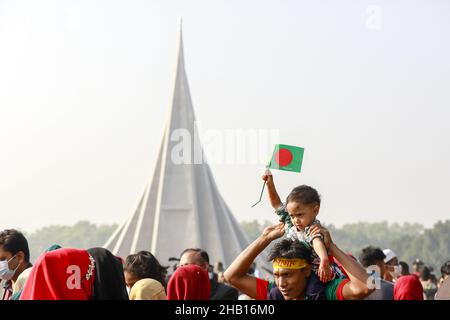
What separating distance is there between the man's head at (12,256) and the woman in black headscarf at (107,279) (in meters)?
1.19

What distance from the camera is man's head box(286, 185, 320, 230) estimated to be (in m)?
3.67

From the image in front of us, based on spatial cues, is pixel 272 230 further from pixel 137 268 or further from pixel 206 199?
pixel 206 199

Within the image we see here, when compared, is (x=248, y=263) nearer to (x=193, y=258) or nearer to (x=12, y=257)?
(x=12, y=257)

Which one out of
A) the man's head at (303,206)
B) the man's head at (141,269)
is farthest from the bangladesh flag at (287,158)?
the man's head at (141,269)

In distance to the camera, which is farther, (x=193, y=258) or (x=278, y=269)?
(x=193, y=258)

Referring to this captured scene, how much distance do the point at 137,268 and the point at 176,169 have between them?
2520 centimetres

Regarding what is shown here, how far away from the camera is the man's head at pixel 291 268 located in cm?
348

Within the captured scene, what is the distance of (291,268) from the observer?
3.50 m

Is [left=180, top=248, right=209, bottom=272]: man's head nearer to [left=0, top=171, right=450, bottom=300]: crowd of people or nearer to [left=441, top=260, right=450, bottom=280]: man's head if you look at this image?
[left=0, top=171, right=450, bottom=300]: crowd of people

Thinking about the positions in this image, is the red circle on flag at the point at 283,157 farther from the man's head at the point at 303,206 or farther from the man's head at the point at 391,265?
the man's head at the point at 391,265

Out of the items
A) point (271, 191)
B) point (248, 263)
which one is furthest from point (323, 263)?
point (271, 191)

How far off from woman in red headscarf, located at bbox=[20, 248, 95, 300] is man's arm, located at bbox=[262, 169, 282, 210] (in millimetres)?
845

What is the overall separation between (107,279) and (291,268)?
69 centimetres

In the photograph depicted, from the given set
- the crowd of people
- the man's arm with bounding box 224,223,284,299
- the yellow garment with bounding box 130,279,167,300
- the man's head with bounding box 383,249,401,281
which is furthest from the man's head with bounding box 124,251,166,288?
the man's head with bounding box 383,249,401,281
